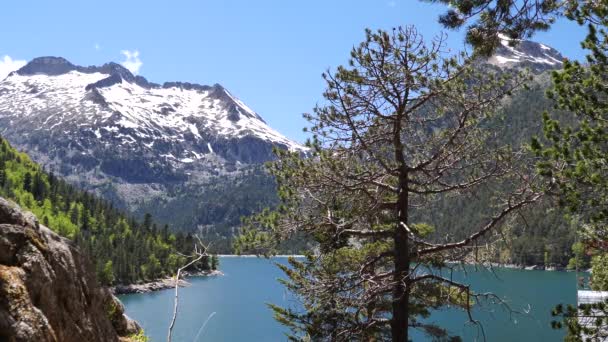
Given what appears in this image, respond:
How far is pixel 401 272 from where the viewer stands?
38.9 feet

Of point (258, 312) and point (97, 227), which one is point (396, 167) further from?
point (97, 227)

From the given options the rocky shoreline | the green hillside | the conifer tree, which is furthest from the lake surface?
the conifer tree

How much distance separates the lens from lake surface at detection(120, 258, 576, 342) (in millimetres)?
55812

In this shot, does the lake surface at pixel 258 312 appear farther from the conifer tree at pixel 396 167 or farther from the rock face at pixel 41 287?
the rock face at pixel 41 287

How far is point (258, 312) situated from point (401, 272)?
2697 inches

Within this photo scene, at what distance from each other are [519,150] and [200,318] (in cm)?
6630

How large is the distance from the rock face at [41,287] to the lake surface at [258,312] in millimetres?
22671

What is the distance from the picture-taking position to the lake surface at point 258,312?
55.8 metres

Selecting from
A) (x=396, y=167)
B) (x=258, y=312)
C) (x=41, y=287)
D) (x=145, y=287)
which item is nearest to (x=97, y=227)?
(x=145, y=287)

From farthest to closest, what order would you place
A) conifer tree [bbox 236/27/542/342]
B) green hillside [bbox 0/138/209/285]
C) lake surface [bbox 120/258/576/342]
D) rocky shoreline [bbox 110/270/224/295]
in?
green hillside [bbox 0/138/209/285]
rocky shoreline [bbox 110/270/224/295]
lake surface [bbox 120/258/576/342]
conifer tree [bbox 236/27/542/342]

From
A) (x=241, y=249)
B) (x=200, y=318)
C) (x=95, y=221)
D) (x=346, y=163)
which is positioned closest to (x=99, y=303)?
(x=241, y=249)

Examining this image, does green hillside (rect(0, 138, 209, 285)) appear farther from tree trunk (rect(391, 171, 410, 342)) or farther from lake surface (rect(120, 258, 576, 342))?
tree trunk (rect(391, 171, 410, 342))

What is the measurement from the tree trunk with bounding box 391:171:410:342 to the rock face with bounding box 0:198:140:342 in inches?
251

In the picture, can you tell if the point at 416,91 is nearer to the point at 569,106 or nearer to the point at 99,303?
the point at 569,106
